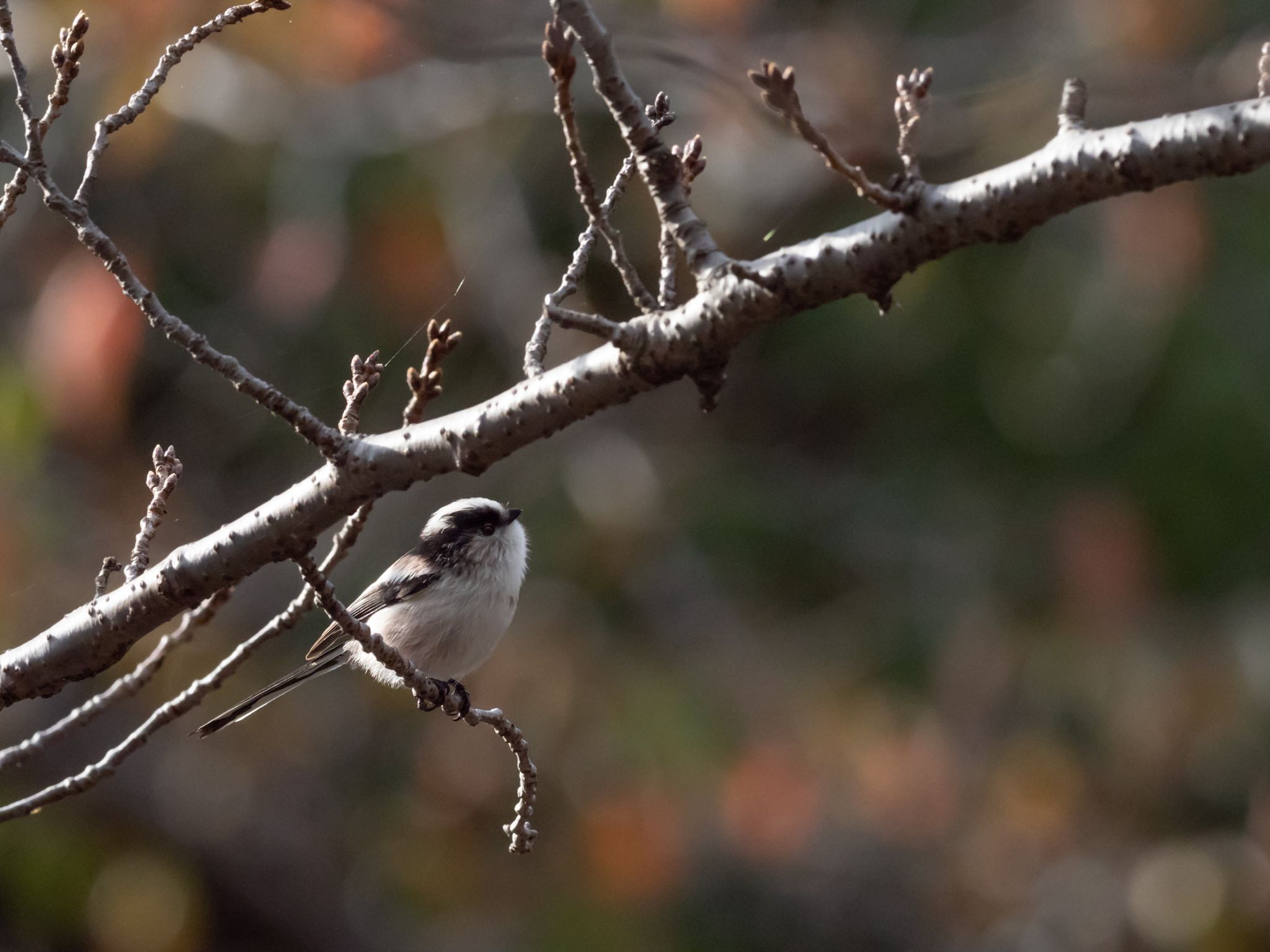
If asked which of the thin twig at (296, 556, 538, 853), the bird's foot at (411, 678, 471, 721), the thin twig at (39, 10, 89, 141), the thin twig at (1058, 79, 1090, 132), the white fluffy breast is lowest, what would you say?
the thin twig at (296, 556, 538, 853)

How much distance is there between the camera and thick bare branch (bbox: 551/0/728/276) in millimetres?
2186

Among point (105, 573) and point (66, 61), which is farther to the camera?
point (105, 573)

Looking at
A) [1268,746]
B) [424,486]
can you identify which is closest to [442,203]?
[424,486]

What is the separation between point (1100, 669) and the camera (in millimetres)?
8031

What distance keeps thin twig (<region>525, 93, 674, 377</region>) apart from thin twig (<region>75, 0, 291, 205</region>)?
29.2 inches

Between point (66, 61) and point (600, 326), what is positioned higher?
point (66, 61)

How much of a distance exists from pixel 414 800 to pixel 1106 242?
618 cm

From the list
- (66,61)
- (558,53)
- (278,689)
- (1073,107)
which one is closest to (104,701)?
(278,689)

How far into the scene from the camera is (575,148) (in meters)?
2.24

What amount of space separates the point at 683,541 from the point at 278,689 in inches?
193

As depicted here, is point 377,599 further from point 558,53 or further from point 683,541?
point 683,541

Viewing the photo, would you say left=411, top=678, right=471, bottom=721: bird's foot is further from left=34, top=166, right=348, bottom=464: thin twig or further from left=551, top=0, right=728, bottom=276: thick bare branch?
left=551, top=0, right=728, bottom=276: thick bare branch

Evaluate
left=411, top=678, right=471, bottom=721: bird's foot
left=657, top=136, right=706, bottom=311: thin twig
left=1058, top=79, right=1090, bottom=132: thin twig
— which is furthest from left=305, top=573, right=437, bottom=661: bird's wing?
left=1058, top=79, right=1090, bottom=132: thin twig

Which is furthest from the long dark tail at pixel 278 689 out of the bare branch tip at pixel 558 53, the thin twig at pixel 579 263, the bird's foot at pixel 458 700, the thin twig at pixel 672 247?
the bare branch tip at pixel 558 53
